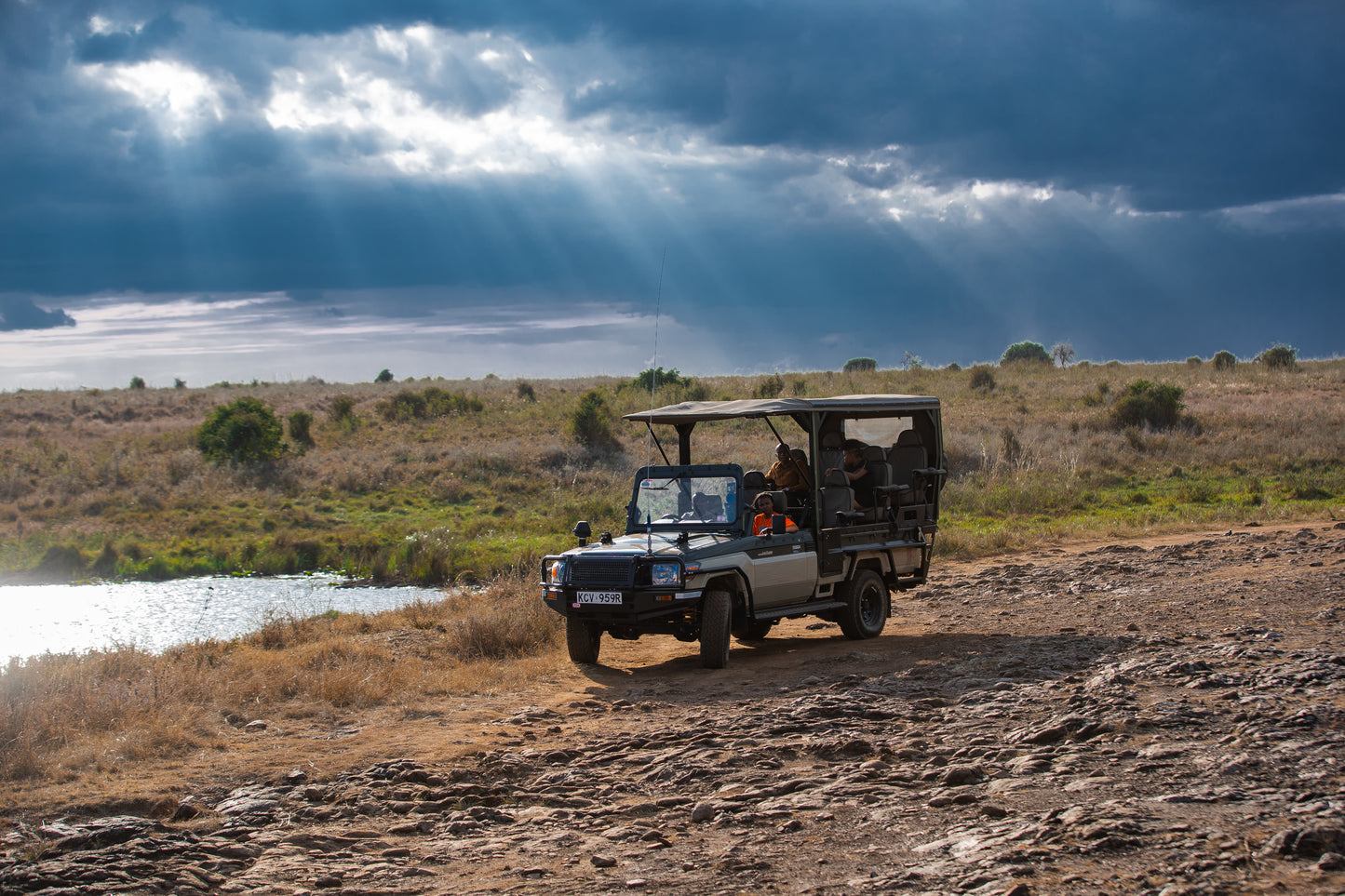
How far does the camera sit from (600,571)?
413 inches

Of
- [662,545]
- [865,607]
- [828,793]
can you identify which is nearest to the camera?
[828,793]

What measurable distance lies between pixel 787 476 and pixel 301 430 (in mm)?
33469

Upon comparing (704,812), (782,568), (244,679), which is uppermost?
(782,568)

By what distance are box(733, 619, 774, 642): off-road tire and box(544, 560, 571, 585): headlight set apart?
188 cm

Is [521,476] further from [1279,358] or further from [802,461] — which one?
[1279,358]

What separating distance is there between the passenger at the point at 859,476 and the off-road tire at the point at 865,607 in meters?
0.85

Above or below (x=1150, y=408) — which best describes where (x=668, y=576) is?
below

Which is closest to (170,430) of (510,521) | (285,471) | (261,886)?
(285,471)

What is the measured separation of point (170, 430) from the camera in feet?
155

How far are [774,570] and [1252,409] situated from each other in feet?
120

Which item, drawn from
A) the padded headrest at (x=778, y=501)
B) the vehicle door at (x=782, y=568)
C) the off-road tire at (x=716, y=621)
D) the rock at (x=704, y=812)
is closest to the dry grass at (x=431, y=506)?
the off-road tire at (x=716, y=621)

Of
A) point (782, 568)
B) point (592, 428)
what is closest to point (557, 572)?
point (782, 568)

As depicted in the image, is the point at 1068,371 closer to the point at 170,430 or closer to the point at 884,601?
the point at 170,430

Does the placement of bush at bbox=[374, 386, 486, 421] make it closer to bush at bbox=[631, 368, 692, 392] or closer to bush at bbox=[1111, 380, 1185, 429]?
bush at bbox=[631, 368, 692, 392]
